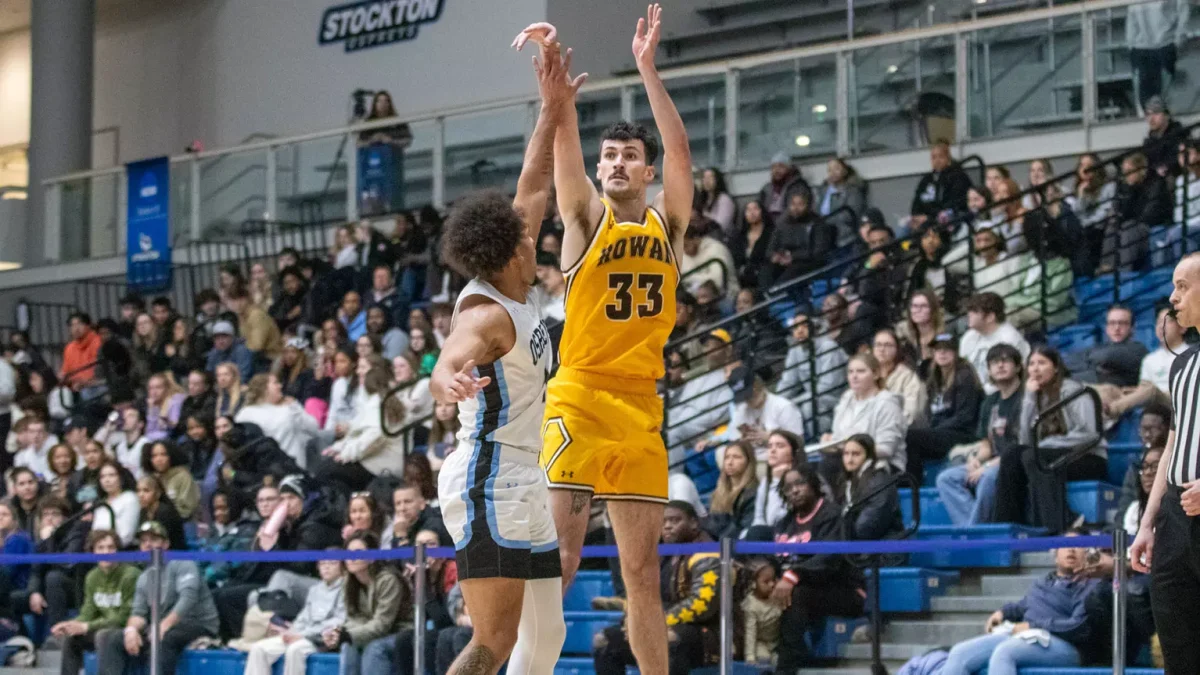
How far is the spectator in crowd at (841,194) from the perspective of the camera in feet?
46.6

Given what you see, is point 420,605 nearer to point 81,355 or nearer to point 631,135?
point 631,135

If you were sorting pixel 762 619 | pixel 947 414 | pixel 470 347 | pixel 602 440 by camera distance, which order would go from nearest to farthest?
pixel 470 347 < pixel 602 440 < pixel 762 619 < pixel 947 414

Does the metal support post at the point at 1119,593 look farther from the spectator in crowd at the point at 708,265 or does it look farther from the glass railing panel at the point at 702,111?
the glass railing panel at the point at 702,111

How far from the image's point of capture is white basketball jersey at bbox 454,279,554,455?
536 cm

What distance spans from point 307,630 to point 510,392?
5450 mm

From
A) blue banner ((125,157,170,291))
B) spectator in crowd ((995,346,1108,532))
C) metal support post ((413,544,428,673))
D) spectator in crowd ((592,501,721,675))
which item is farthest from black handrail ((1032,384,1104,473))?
A: blue banner ((125,157,170,291))

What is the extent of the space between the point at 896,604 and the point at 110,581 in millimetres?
5073

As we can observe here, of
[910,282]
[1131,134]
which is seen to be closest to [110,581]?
[910,282]

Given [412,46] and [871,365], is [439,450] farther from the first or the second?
[412,46]

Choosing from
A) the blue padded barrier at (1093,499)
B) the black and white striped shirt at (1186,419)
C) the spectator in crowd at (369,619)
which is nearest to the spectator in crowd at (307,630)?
the spectator in crowd at (369,619)

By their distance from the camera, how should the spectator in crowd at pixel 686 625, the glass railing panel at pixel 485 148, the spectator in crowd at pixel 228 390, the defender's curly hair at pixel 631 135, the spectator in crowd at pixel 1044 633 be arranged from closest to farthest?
1. the defender's curly hair at pixel 631 135
2. the spectator in crowd at pixel 1044 633
3. the spectator in crowd at pixel 686 625
4. the spectator in crowd at pixel 228 390
5. the glass railing panel at pixel 485 148

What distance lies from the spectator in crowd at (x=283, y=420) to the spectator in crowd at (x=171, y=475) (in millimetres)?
635

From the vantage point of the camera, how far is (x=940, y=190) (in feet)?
44.5

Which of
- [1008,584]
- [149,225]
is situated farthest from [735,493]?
[149,225]
